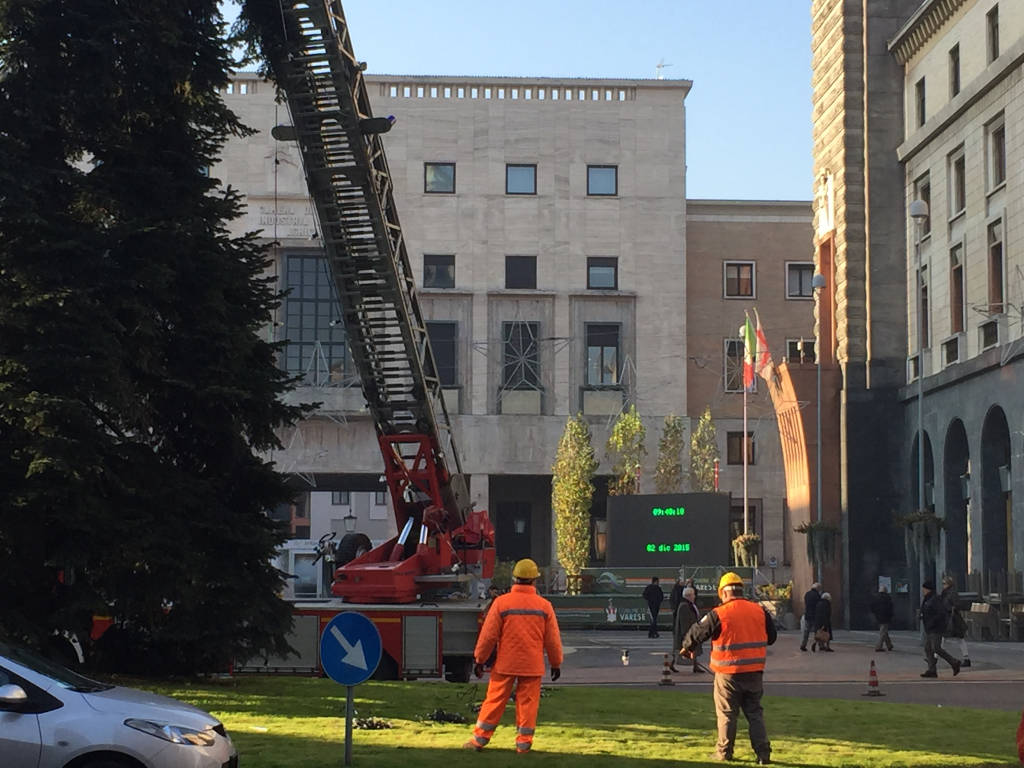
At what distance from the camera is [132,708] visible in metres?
11.1

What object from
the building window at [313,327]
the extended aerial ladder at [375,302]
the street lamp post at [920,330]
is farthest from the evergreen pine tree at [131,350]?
the building window at [313,327]

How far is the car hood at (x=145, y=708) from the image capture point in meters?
11.0

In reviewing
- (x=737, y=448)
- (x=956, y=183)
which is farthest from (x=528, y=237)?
(x=956, y=183)

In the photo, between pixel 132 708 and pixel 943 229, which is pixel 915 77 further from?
pixel 132 708

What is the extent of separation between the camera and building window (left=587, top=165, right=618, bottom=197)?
72.2 metres

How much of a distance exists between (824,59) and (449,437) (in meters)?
30.4

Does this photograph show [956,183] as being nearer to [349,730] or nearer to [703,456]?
[703,456]

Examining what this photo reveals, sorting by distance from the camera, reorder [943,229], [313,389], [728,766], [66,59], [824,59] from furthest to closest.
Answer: [313,389] < [824,59] < [943,229] < [66,59] < [728,766]

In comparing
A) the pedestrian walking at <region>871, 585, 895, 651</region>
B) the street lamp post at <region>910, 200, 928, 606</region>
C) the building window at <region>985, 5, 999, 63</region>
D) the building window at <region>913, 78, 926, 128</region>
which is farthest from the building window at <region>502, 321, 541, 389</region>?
the pedestrian walking at <region>871, 585, 895, 651</region>

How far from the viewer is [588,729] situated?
55.7ft

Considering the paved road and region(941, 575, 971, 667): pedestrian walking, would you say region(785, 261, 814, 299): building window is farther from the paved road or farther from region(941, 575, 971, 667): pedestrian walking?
region(941, 575, 971, 667): pedestrian walking

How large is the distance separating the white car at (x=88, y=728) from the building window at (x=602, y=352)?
200 ft

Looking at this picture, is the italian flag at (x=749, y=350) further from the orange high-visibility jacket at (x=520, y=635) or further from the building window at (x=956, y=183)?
the orange high-visibility jacket at (x=520, y=635)

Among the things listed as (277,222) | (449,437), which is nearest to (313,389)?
(277,222)
